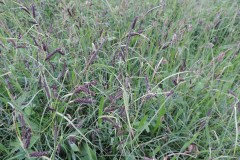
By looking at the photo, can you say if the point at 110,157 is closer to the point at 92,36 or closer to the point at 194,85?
the point at 194,85

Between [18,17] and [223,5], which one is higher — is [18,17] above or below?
above

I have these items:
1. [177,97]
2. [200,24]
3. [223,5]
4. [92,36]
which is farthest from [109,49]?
[223,5]

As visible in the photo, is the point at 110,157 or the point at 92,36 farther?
the point at 92,36

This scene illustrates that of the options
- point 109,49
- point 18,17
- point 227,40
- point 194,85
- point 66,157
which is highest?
point 18,17

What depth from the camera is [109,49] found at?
1607 millimetres

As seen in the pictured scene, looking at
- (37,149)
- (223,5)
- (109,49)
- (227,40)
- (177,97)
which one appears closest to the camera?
(37,149)

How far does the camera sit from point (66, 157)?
1.13 m

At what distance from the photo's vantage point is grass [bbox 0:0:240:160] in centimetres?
110

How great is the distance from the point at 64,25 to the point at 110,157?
0.89 metres

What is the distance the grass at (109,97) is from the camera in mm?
1104

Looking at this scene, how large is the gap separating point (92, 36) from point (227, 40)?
92 centimetres

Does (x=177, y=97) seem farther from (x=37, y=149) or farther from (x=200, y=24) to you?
(x=200, y=24)

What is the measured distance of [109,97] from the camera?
1189 millimetres

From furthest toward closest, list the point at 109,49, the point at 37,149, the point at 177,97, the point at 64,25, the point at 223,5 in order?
the point at 223,5 < the point at 64,25 < the point at 109,49 < the point at 177,97 < the point at 37,149
